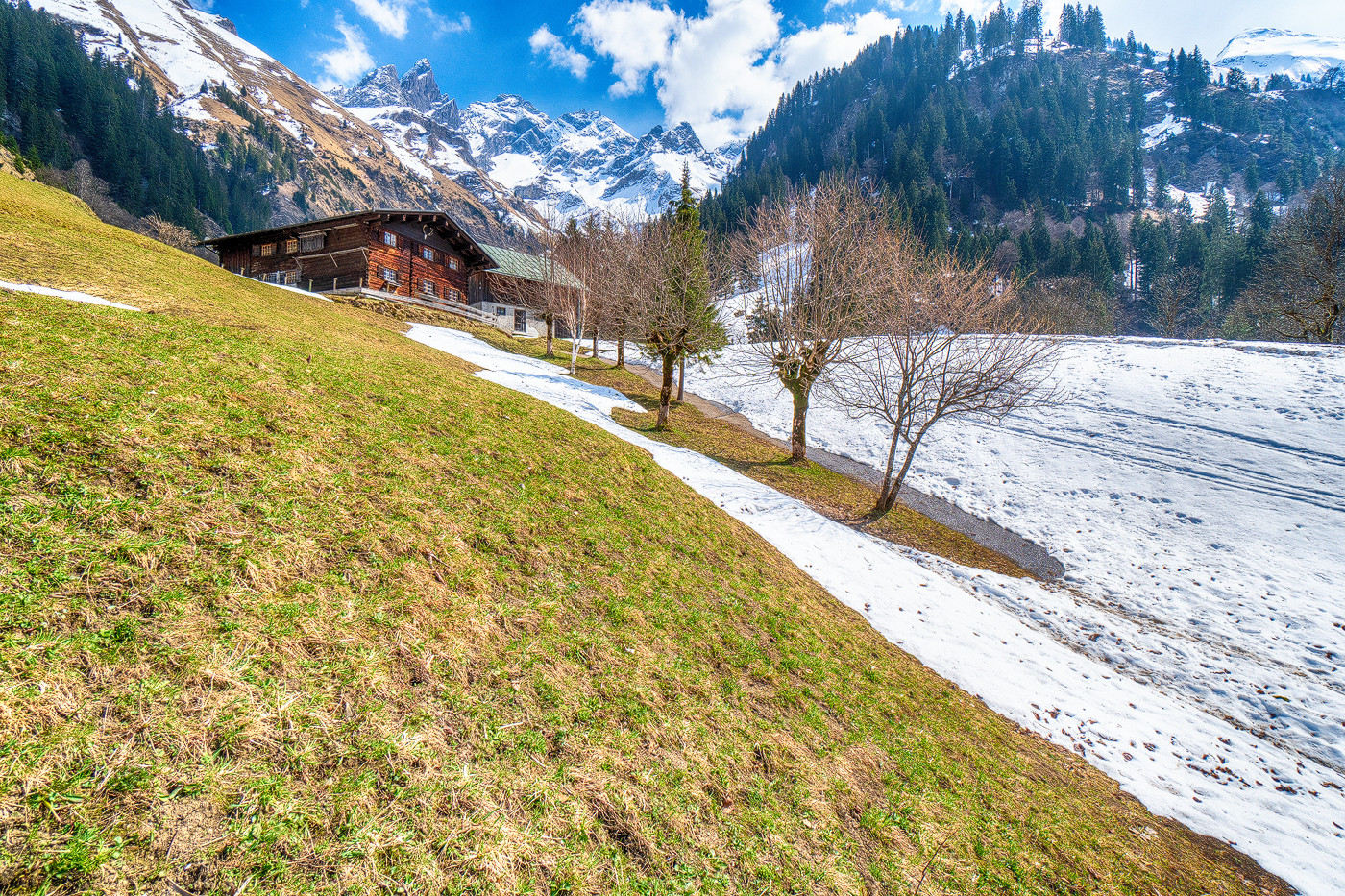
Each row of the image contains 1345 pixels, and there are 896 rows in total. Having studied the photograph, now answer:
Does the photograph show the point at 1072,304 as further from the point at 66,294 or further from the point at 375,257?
the point at 66,294

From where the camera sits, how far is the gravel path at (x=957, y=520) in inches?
575

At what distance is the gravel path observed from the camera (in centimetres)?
1461

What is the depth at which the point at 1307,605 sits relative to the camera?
473 inches

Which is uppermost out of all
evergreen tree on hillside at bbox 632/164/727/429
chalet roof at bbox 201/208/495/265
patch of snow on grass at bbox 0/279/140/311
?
chalet roof at bbox 201/208/495/265

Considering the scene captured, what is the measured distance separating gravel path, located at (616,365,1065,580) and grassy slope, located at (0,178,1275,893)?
29.4 feet

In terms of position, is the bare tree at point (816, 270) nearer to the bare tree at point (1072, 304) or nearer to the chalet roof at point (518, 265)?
the chalet roof at point (518, 265)

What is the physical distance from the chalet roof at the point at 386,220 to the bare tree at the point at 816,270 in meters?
25.0

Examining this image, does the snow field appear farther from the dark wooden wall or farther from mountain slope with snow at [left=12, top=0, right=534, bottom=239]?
mountain slope with snow at [left=12, top=0, right=534, bottom=239]

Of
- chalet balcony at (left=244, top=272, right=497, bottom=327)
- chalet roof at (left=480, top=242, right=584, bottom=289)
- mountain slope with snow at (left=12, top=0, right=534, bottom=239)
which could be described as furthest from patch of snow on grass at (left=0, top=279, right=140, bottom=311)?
mountain slope with snow at (left=12, top=0, right=534, bottom=239)

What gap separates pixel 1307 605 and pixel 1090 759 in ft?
34.5

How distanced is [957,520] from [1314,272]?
33.8 metres

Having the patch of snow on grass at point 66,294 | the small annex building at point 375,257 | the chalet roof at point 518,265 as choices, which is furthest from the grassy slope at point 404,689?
the chalet roof at point 518,265

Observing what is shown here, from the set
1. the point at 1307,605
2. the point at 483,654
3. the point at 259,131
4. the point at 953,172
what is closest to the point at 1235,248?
the point at 953,172

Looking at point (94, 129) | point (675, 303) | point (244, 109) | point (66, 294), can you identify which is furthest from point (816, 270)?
point (244, 109)
